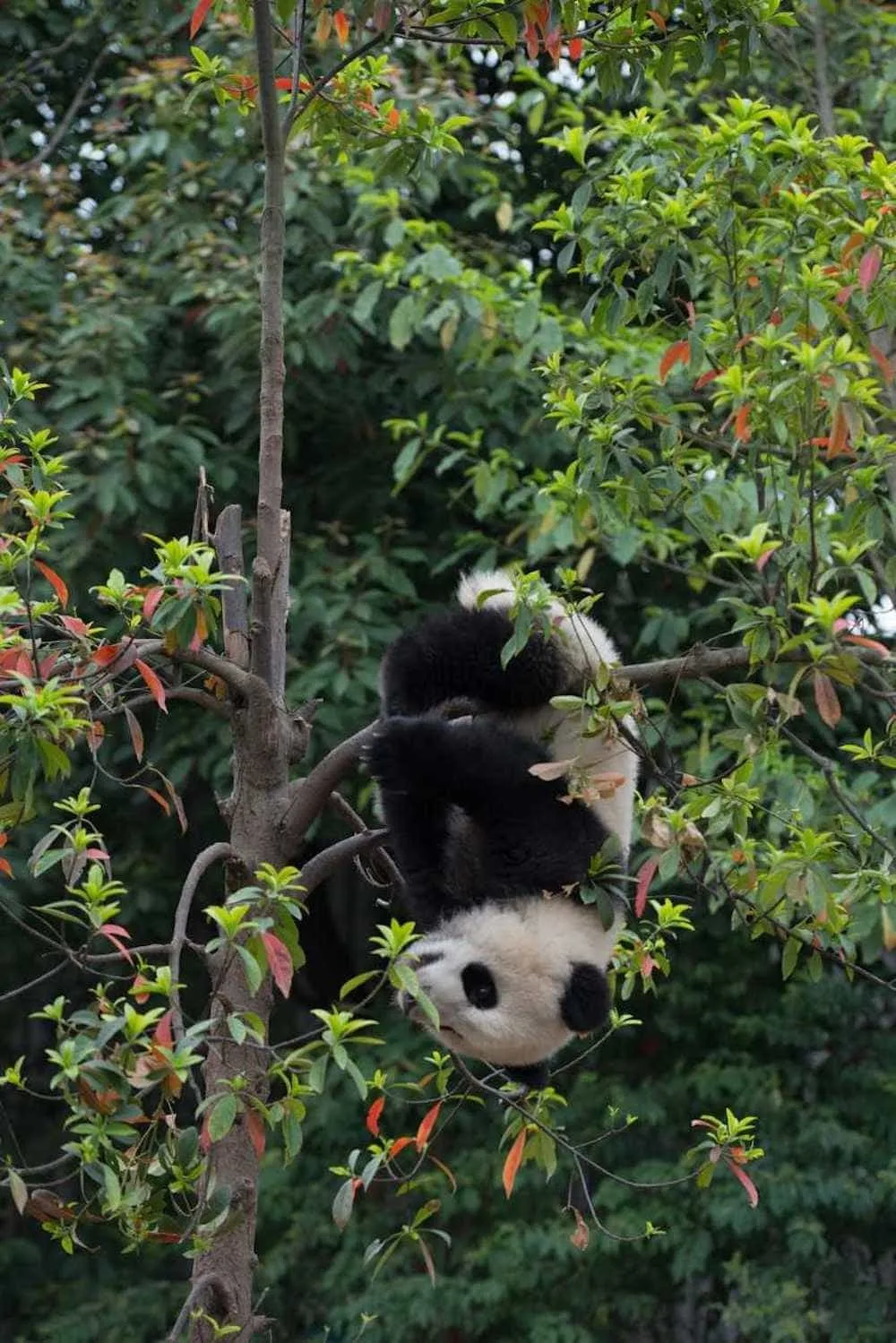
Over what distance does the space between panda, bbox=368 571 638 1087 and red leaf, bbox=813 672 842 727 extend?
0.48 m

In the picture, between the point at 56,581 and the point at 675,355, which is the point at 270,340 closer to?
the point at 56,581

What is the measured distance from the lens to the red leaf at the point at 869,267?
3266 mm

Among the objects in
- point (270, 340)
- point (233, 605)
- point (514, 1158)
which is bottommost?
point (514, 1158)

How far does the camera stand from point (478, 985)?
325 centimetres

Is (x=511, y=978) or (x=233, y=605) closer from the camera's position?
(x=233, y=605)

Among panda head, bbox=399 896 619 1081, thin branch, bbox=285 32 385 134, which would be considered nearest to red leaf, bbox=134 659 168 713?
panda head, bbox=399 896 619 1081

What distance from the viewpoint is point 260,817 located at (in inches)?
121

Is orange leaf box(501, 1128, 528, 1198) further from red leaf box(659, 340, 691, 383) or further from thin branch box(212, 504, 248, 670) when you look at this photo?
red leaf box(659, 340, 691, 383)

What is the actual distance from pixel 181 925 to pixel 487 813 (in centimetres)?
86

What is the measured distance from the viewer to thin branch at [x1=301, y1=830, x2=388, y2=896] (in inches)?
121

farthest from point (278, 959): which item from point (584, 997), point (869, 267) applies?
point (869, 267)

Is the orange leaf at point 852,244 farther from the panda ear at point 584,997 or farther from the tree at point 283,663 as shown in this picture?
the panda ear at point 584,997

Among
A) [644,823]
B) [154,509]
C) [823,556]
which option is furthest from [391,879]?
[154,509]

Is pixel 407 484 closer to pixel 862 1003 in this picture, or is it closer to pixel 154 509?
pixel 154 509
